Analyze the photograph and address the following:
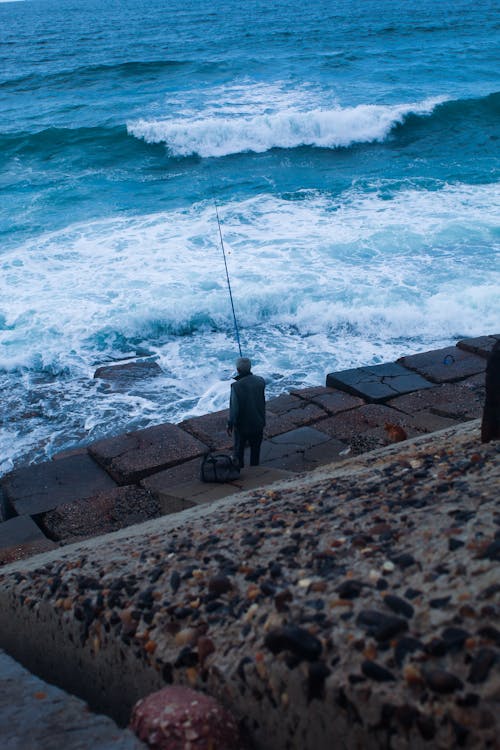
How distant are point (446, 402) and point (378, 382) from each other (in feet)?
2.49

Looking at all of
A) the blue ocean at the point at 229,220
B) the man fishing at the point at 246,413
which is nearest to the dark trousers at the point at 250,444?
the man fishing at the point at 246,413

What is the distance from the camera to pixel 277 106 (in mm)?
22000

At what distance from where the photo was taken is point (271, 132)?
1991cm

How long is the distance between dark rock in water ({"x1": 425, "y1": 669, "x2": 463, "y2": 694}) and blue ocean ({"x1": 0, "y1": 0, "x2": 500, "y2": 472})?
558 centimetres

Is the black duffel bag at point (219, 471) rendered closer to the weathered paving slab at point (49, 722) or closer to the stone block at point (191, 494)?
the stone block at point (191, 494)

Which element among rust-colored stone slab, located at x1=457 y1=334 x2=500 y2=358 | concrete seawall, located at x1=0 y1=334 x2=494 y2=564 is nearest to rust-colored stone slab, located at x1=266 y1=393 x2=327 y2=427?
concrete seawall, located at x1=0 y1=334 x2=494 y2=564

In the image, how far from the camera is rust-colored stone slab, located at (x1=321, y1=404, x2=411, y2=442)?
239 inches

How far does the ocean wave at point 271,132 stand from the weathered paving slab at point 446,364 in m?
13.5

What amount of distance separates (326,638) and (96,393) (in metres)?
6.32

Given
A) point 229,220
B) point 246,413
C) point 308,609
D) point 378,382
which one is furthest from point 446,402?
point 229,220

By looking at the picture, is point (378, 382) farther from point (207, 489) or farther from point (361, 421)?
point (207, 489)

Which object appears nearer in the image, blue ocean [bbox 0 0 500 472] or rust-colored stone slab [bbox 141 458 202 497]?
rust-colored stone slab [bbox 141 458 202 497]

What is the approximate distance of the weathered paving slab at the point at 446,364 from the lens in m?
6.99

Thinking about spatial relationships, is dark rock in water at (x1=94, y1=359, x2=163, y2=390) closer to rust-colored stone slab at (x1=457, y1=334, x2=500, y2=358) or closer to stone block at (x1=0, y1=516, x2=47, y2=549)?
stone block at (x1=0, y1=516, x2=47, y2=549)
